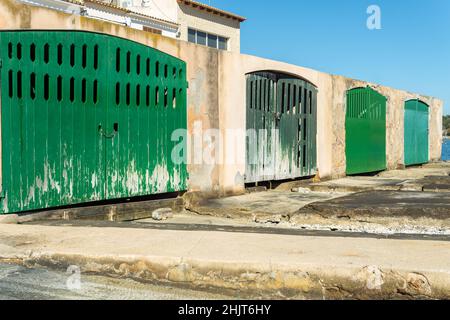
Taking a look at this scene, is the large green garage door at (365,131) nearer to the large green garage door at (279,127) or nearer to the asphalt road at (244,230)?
the large green garage door at (279,127)

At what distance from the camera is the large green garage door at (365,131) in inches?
608

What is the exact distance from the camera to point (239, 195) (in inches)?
404

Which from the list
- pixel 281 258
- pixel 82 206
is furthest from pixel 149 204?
pixel 281 258

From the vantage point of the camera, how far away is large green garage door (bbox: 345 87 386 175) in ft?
50.7

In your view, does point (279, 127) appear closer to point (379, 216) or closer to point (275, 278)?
point (379, 216)

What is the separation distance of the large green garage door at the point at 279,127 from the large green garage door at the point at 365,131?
2.50 meters

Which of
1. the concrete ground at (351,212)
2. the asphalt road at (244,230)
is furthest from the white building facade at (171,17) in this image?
the asphalt road at (244,230)

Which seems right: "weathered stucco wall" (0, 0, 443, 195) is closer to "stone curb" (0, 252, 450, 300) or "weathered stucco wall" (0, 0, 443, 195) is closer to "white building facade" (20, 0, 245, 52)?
"stone curb" (0, 252, 450, 300)

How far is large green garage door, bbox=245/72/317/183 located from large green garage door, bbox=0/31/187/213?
2197 millimetres

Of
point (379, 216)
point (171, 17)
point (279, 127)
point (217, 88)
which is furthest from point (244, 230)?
point (171, 17)

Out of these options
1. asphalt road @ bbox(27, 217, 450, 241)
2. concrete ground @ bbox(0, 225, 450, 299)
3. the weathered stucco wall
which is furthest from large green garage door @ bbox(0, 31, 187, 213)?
concrete ground @ bbox(0, 225, 450, 299)

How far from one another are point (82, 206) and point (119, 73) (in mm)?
1919

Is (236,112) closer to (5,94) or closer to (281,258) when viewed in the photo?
(5,94)

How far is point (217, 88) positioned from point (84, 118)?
318 cm
